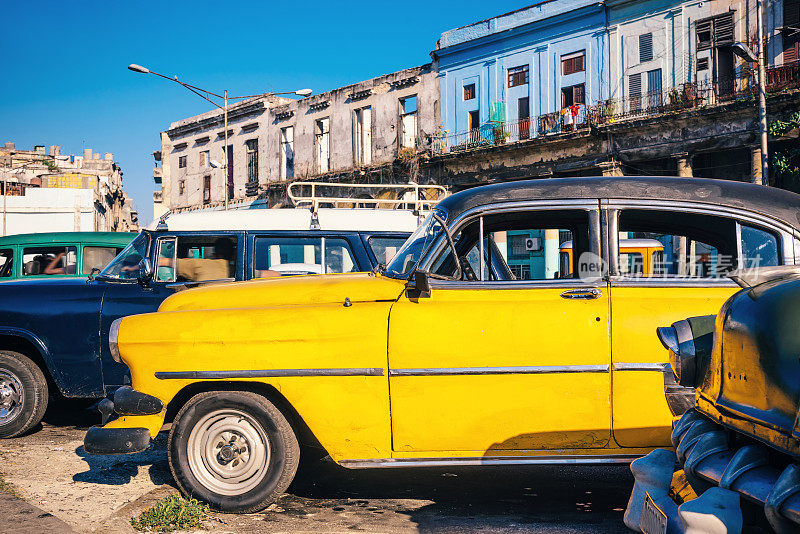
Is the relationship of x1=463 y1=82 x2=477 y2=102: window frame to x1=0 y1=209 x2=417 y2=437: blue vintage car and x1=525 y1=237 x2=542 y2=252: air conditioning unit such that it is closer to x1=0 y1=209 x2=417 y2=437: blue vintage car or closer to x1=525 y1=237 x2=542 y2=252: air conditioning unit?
x1=0 y1=209 x2=417 y2=437: blue vintage car

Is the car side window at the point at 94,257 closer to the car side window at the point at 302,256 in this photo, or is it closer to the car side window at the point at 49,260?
A: the car side window at the point at 49,260

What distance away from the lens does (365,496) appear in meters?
4.96

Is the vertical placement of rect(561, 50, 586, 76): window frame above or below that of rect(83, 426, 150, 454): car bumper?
above

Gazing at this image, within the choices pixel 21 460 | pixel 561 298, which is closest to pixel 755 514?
pixel 561 298

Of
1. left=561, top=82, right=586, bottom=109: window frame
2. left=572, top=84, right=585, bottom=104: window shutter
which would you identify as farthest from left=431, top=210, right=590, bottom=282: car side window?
left=572, top=84, right=585, bottom=104: window shutter

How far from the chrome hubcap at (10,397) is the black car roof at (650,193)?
460 cm

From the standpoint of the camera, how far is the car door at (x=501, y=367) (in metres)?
4.25

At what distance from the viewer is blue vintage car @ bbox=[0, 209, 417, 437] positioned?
690 cm

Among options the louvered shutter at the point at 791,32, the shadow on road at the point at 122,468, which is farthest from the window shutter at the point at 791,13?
the shadow on road at the point at 122,468

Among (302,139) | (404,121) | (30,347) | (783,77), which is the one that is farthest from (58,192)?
(30,347)

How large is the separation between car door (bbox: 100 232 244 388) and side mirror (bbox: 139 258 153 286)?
4 cm

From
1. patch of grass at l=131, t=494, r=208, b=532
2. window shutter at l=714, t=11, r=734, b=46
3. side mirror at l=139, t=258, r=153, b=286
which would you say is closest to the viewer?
patch of grass at l=131, t=494, r=208, b=532

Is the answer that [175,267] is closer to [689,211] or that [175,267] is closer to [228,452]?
[228,452]

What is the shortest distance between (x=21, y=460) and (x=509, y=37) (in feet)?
86.6
